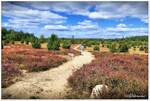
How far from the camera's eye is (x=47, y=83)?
12.4 m

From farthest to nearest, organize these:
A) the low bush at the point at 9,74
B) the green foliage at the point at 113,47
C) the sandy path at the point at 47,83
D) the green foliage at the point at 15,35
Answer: the green foliage at the point at 113,47 < the green foliage at the point at 15,35 < the low bush at the point at 9,74 < the sandy path at the point at 47,83

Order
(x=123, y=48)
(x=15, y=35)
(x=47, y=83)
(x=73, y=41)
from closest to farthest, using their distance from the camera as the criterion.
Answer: (x=47, y=83), (x=15, y=35), (x=73, y=41), (x=123, y=48)

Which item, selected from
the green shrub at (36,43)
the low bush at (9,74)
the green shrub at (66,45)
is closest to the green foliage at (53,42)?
the green shrub at (66,45)

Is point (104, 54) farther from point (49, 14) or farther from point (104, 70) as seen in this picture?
point (49, 14)

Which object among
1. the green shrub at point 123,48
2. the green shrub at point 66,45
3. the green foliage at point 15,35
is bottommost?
the green shrub at point 123,48

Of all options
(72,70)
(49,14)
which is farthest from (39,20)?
(72,70)

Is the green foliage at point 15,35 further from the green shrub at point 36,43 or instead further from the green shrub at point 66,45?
the green shrub at point 66,45

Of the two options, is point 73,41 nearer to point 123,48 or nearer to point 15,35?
point 123,48

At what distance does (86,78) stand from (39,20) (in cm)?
250

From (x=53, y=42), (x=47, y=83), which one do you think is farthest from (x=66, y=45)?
(x=47, y=83)

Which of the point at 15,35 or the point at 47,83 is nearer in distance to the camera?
the point at 47,83

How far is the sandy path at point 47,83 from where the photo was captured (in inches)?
472

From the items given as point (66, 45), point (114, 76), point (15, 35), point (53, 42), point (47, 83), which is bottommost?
point (47, 83)

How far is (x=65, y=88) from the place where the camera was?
39.9 ft
